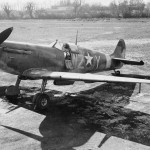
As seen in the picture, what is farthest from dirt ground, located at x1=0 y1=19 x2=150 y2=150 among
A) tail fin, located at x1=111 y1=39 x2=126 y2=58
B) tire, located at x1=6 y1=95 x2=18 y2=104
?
tail fin, located at x1=111 y1=39 x2=126 y2=58

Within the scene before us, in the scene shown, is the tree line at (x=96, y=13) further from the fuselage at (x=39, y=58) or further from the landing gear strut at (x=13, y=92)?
the landing gear strut at (x=13, y=92)

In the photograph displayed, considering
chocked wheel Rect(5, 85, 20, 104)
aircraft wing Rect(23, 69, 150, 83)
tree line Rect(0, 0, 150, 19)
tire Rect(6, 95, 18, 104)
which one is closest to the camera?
aircraft wing Rect(23, 69, 150, 83)

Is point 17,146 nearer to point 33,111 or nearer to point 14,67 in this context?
point 33,111

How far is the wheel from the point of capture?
7719 mm

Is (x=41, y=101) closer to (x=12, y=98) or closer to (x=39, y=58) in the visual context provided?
(x=39, y=58)

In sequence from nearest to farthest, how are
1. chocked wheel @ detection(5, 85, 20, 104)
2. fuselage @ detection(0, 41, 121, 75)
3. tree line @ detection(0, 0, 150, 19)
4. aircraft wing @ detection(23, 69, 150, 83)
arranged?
aircraft wing @ detection(23, 69, 150, 83) < fuselage @ detection(0, 41, 121, 75) < chocked wheel @ detection(5, 85, 20, 104) < tree line @ detection(0, 0, 150, 19)

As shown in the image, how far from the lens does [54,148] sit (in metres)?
5.52

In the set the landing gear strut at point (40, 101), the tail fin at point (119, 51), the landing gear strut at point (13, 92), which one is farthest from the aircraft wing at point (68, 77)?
the tail fin at point (119, 51)

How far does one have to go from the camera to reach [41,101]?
7.77 meters

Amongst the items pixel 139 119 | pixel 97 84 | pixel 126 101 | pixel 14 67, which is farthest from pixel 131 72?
pixel 14 67

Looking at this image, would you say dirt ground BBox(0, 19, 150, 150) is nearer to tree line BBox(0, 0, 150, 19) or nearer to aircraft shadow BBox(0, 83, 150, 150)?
aircraft shadow BBox(0, 83, 150, 150)

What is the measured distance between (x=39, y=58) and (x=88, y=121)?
102 inches

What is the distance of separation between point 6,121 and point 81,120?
205 cm

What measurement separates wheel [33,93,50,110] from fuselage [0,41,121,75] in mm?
946
